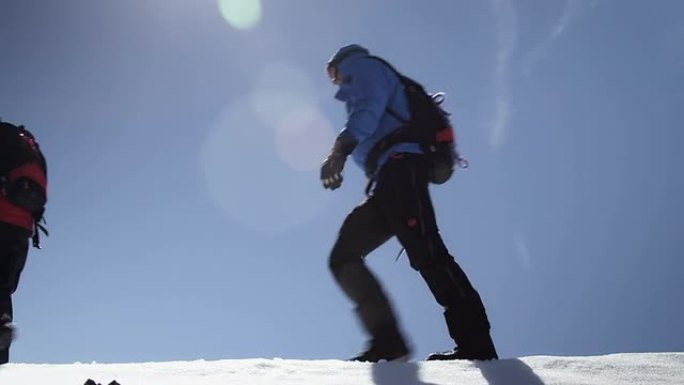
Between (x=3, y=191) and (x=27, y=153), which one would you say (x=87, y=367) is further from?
(x=27, y=153)

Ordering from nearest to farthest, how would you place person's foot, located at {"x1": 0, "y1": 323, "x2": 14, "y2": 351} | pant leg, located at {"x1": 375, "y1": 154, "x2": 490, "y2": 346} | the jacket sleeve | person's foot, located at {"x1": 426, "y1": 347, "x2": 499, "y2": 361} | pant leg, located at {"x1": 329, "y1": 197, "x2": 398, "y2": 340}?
person's foot, located at {"x1": 426, "y1": 347, "x2": 499, "y2": 361} → pant leg, located at {"x1": 375, "y1": 154, "x2": 490, "y2": 346} → pant leg, located at {"x1": 329, "y1": 197, "x2": 398, "y2": 340} → the jacket sleeve → person's foot, located at {"x1": 0, "y1": 323, "x2": 14, "y2": 351}

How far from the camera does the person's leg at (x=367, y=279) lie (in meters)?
3.59

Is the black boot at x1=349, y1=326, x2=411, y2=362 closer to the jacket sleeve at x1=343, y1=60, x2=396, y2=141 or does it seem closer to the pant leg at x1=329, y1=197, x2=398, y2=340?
the pant leg at x1=329, y1=197, x2=398, y2=340

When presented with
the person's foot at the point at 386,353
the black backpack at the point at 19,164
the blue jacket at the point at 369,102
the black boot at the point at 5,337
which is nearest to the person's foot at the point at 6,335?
Result: the black boot at the point at 5,337

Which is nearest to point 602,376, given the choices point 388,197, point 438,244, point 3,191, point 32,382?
point 438,244

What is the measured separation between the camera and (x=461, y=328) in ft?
11.0

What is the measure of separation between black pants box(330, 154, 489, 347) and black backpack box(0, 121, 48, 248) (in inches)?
103

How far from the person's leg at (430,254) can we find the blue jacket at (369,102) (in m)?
0.21

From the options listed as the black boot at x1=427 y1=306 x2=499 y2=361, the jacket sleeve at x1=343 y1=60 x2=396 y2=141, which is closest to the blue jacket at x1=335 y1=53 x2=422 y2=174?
the jacket sleeve at x1=343 y1=60 x2=396 y2=141

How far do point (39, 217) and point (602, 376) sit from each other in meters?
4.73

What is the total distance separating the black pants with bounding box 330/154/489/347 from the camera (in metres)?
3.41

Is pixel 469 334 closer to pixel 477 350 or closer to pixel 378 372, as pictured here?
pixel 477 350

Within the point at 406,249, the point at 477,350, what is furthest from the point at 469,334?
the point at 406,249

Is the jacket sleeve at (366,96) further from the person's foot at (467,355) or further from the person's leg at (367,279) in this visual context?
the person's foot at (467,355)
